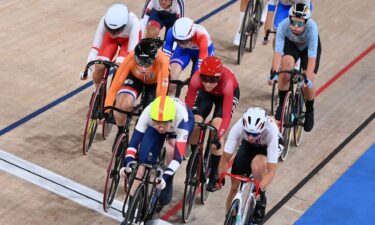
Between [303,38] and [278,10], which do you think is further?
[278,10]

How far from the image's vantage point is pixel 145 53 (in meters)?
9.66

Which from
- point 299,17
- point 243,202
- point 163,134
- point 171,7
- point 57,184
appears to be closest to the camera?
point 243,202

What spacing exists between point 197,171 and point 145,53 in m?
1.26

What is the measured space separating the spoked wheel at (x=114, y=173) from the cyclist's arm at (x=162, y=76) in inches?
23.1

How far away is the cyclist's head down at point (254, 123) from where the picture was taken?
881 centimetres

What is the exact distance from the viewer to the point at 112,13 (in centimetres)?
1056

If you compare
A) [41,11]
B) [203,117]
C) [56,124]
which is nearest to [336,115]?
[203,117]

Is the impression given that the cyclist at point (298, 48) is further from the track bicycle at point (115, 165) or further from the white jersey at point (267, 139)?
the track bicycle at point (115, 165)

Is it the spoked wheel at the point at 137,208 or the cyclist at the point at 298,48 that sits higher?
the cyclist at the point at 298,48

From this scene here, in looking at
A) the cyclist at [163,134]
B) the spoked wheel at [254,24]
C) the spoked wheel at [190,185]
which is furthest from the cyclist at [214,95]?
the spoked wheel at [254,24]

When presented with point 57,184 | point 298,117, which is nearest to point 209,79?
point 298,117

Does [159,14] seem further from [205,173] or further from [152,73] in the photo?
[205,173]

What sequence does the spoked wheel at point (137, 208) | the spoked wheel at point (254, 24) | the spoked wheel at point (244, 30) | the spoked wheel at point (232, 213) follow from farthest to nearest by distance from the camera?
the spoked wheel at point (254, 24)
the spoked wheel at point (244, 30)
the spoked wheel at point (137, 208)
the spoked wheel at point (232, 213)

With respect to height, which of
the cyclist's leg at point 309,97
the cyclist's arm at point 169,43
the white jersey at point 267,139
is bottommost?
the cyclist's leg at point 309,97
